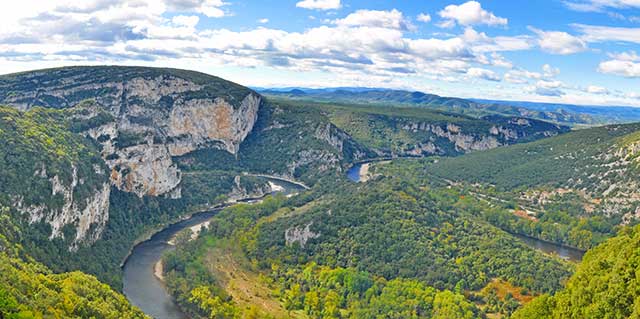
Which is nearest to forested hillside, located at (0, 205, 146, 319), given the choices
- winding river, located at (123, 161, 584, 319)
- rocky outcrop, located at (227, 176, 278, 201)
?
winding river, located at (123, 161, 584, 319)

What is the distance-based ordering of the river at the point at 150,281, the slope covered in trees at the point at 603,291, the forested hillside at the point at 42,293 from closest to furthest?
the slope covered in trees at the point at 603,291
the forested hillside at the point at 42,293
the river at the point at 150,281

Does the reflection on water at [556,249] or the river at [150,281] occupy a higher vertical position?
the reflection on water at [556,249]

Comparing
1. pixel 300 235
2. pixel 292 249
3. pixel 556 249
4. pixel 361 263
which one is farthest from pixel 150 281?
pixel 556 249

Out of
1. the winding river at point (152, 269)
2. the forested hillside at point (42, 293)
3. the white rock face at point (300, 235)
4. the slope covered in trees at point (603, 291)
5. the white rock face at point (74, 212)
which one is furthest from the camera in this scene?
the white rock face at point (300, 235)

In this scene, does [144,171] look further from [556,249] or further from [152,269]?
[556,249]

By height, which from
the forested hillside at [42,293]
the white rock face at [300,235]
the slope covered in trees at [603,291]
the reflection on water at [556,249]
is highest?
the slope covered in trees at [603,291]

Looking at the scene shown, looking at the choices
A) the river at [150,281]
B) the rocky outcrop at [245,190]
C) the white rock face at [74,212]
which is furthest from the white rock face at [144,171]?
Answer: the rocky outcrop at [245,190]

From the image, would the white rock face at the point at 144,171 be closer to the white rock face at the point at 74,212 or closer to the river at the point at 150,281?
the river at the point at 150,281
